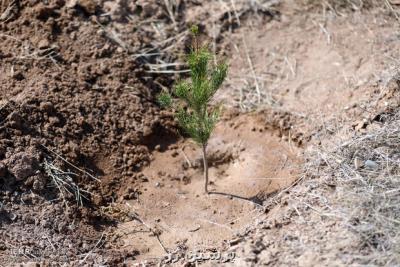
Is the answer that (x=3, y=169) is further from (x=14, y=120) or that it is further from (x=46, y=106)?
(x=46, y=106)

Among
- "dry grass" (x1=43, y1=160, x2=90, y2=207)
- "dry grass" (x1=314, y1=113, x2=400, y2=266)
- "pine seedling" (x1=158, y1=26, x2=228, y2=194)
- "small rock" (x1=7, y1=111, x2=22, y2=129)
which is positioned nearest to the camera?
"dry grass" (x1=314, y1=113, x2=400, y2=266)

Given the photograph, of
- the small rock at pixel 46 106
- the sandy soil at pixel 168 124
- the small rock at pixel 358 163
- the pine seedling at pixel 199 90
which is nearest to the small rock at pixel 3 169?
the sandy soil at pixel 168 124

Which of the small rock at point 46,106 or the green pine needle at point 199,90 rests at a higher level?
the green pine needle at point 199,90

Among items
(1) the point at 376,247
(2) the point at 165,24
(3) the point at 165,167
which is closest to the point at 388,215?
(1) the point at 376,247

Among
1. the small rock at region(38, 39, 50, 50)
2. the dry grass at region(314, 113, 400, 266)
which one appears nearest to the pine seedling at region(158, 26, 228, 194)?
the dry grass at region(314, 113, 400, 266)

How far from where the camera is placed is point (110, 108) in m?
5.16

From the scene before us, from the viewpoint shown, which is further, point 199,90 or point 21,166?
point 21,166

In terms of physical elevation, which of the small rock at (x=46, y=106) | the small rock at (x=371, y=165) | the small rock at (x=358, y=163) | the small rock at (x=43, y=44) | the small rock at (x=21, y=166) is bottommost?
the small rock at (x=21, y=166)

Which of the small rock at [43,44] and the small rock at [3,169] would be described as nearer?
the small rock at [3,169]

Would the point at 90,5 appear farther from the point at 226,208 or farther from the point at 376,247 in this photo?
the point at 376,247

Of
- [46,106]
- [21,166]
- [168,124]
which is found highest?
[46,106]

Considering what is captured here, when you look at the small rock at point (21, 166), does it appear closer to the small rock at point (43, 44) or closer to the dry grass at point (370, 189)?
the small rock at point (43, 44)

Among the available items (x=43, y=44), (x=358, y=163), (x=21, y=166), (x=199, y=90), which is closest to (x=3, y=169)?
(x=21, y=166)

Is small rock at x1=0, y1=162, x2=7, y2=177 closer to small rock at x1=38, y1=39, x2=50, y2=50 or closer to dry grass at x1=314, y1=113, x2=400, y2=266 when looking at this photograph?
small rock at x1=38, y1=39, x2=50, y2=50
